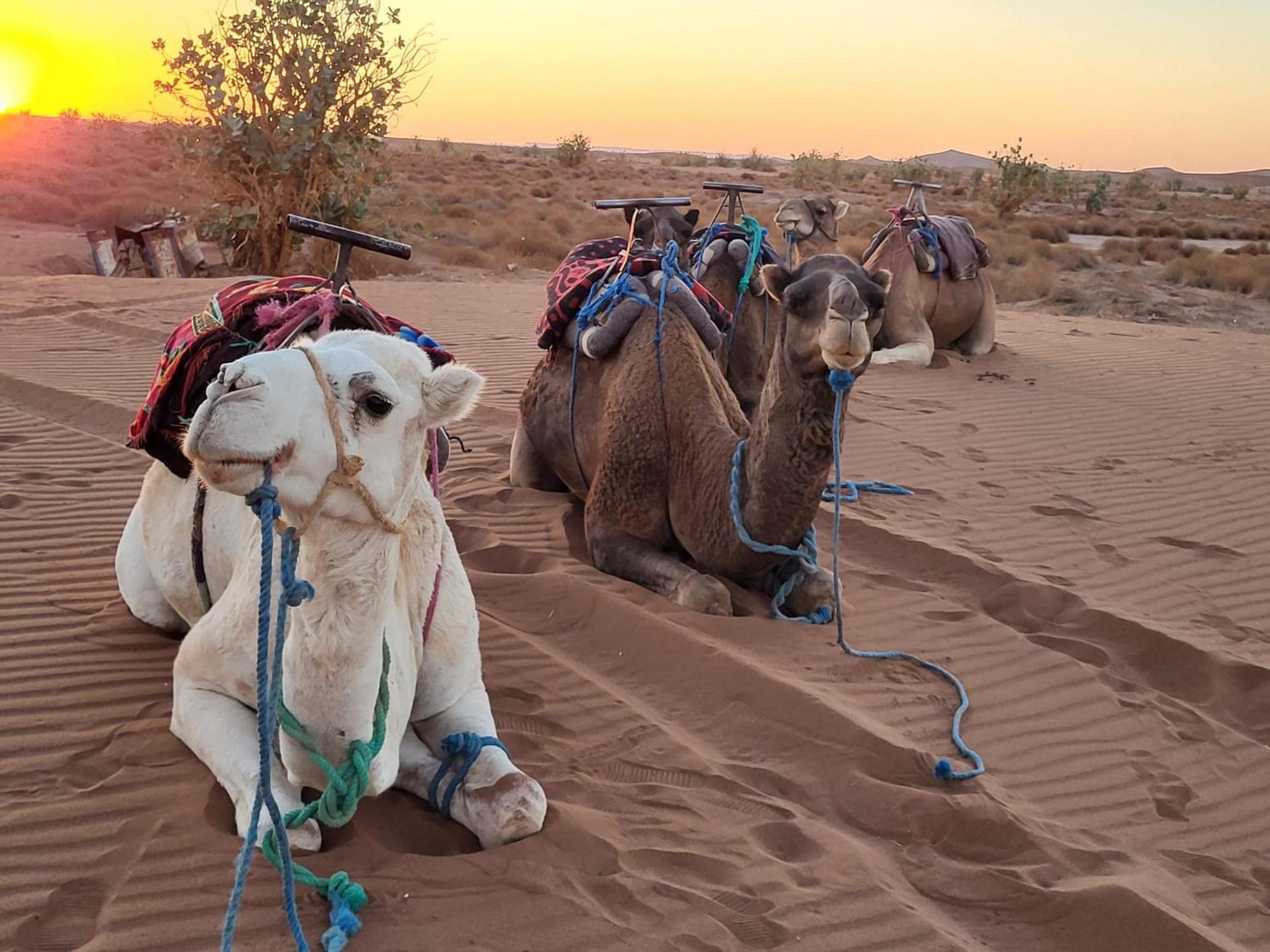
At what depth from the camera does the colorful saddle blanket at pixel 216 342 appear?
3527mm

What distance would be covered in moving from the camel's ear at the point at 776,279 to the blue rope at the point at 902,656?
43 cm

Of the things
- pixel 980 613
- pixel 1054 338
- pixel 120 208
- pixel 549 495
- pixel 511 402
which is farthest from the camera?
pixel 120 208

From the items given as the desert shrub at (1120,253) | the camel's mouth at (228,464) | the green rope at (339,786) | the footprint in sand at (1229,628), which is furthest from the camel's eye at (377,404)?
the desert shrub at (1120,253)

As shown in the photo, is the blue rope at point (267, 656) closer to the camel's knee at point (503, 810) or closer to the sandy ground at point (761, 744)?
the sandy ground at point (761, 744)

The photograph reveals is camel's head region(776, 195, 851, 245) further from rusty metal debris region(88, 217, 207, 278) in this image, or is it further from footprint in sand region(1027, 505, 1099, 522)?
rusty metal debris region(88, 217, 207, 278)

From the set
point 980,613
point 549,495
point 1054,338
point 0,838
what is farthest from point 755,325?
point 1054,338

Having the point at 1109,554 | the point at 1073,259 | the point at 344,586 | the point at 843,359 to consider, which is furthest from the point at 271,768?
the point at 1073,259

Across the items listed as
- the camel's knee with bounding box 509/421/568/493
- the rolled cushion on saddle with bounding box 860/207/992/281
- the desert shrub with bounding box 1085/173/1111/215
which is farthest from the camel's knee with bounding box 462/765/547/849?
the desert shrub with bounding box 1085/173/1111/215

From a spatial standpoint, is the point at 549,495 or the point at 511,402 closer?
the point at 549,495

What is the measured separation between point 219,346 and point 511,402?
4840mm

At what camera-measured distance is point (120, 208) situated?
23859 millimetres

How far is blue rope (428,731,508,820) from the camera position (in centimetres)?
299

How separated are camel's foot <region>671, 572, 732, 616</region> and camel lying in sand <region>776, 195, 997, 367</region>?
256 inches

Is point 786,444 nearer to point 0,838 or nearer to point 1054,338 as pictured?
point 0,838
